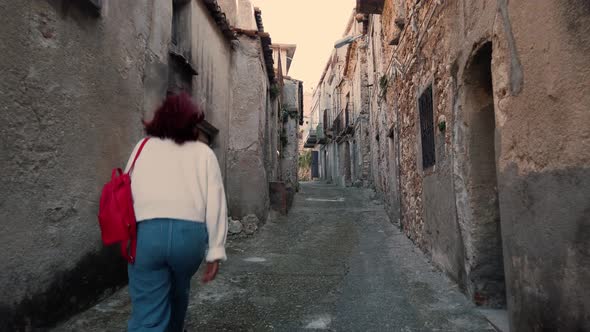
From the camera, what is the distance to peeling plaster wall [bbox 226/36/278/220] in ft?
23.1

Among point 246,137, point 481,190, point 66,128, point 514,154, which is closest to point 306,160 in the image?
point 246,137

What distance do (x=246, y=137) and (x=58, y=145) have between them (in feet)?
15.0

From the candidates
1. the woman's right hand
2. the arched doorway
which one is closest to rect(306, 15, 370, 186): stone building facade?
the arched doorway

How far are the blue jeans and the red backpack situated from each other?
0.13 feet

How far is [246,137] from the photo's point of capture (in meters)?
7.16

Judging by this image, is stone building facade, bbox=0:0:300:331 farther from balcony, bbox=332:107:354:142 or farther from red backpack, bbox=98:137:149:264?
balcony, bbox=332:107:354:142

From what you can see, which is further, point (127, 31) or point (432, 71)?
point (432, 71)

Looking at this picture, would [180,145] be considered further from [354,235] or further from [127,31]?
[354,235]

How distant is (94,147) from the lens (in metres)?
3.09

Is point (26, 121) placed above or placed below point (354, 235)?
above

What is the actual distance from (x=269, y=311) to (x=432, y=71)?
329 centimetres

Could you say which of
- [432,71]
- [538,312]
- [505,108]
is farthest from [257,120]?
[538,312]

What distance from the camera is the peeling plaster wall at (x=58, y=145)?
2.25m

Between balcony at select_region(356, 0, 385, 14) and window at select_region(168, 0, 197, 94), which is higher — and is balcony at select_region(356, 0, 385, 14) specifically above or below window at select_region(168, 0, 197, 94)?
above
